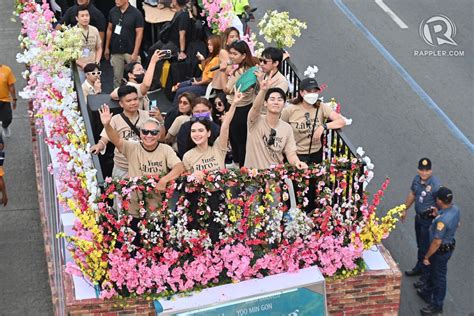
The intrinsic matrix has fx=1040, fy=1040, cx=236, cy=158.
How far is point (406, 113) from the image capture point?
19375 millimetres

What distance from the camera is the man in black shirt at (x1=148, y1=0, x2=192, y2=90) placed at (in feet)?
51.1

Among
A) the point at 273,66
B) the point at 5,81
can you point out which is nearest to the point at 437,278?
the point at 273,66

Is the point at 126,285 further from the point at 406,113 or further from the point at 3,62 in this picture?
the point at 3,62

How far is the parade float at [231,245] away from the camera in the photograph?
10195 millimetres

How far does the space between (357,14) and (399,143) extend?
715 centimetres

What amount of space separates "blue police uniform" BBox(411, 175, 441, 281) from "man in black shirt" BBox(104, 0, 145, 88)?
4917mm

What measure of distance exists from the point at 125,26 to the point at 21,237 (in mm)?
3868

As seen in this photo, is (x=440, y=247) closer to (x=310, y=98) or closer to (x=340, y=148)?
(x=340, y=148)

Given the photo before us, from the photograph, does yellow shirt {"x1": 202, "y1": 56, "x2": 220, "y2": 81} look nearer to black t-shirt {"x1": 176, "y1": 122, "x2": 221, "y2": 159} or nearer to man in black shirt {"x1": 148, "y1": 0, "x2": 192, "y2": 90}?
man in black shirt {"x1": 148, "y1": 0, "x2": 192, "y2": 90}

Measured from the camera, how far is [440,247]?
43.2ft

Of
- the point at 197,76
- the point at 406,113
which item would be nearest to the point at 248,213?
the point at 197,76

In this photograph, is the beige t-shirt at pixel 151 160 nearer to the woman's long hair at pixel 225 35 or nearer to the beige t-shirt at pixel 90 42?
the woman's long hair at pixel 225 35

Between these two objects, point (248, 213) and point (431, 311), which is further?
point (431, 311)

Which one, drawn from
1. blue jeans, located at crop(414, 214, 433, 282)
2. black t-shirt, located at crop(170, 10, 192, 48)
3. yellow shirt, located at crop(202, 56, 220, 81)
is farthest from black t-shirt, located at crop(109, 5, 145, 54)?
blue jeans, located at crop(414, 214, 433, 282)
